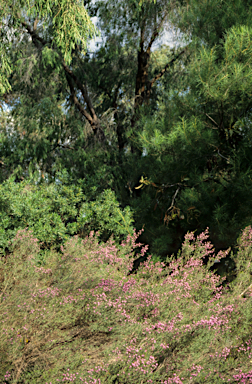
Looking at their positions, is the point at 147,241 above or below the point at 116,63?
below

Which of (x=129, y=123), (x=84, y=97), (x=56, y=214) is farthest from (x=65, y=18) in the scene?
(x=129, y=123)

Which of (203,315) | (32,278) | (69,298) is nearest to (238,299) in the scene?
(203,315)

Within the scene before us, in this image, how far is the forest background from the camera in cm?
683

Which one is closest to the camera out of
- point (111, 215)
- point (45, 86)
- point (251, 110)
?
point (251, 110)

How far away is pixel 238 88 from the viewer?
260 inches

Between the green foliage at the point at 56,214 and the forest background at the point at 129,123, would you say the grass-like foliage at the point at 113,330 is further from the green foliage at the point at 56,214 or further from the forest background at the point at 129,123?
the forest background at the point at 129,123

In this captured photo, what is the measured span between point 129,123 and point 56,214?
18.8 ft

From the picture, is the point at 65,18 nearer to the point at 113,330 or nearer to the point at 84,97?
the point at 84,97

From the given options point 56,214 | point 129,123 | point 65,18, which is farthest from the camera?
point 129,123

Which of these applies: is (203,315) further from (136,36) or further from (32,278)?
(136,36)

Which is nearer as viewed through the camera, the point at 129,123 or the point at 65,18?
the point at 65,18

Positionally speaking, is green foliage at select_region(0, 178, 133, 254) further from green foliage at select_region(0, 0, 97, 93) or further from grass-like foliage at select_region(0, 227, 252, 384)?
grass-like foliage at select_region(0, 227, 252, 384)

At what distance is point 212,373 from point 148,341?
66cm

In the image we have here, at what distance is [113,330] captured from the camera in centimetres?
337
